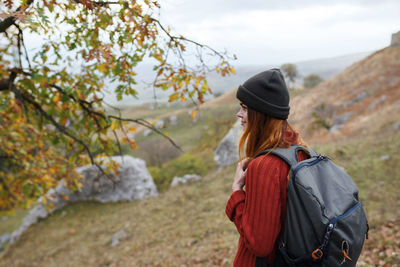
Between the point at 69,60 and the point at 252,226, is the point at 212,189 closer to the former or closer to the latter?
the point at 69,60

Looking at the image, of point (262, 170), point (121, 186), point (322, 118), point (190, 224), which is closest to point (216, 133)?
point (121, 186)

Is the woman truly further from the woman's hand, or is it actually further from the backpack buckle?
the backpack buckle

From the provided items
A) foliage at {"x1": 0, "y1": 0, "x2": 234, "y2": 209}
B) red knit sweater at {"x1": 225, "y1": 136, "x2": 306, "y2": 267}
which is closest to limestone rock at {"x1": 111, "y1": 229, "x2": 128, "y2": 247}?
foliage at {"x1": 0, "y1": 0, "x2": 234, "y2": 209}

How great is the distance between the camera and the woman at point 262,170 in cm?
155

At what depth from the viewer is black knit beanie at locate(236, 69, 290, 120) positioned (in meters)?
1.68

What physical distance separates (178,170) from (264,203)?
20689 millimetres

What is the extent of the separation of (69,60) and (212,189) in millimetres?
11326

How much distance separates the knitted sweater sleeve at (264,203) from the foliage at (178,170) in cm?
2012

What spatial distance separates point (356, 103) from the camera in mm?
28000

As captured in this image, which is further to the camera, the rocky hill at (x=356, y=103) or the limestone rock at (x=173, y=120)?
the limestone rock at (x=173, y=120)

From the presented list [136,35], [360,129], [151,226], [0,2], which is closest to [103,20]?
[136,35]

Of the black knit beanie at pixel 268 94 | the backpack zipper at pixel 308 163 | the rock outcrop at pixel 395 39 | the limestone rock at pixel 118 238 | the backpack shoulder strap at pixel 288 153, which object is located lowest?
the limestone rock at pixel 118 238

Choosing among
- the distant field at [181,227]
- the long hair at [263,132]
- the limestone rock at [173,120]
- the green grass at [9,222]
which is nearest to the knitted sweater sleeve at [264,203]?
the long hair at [263,132]

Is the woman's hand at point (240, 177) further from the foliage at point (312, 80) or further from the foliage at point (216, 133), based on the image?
the foliage at point (312, 80)
